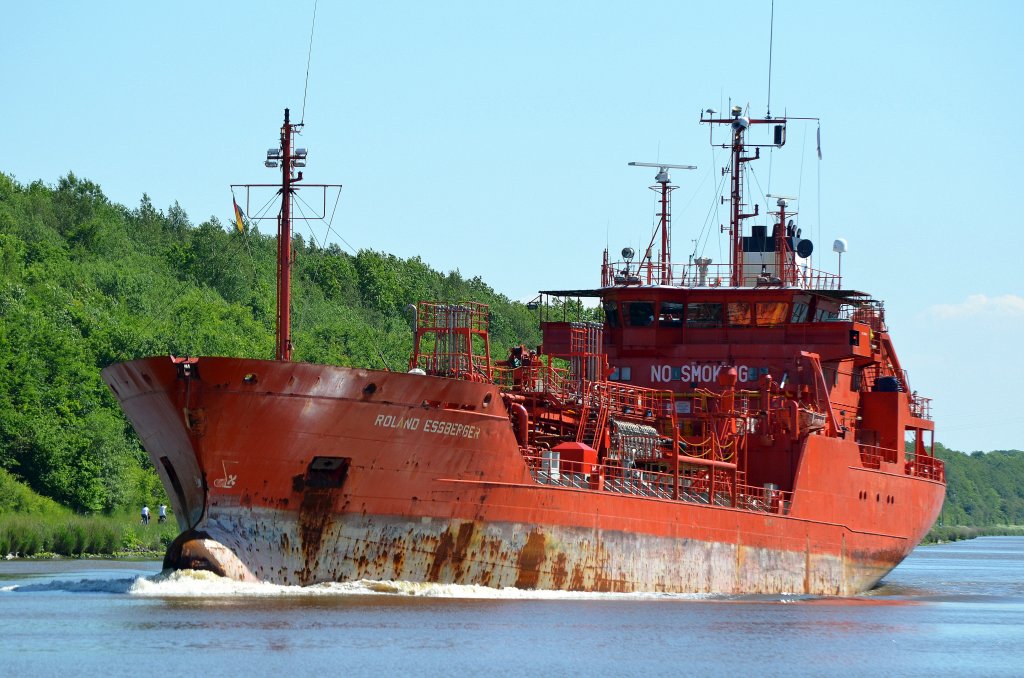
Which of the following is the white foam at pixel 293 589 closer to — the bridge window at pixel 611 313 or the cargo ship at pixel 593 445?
the cargo ship at pixel 593 445

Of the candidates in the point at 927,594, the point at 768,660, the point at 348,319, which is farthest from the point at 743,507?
the point at 348,319

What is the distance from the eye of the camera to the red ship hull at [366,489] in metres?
32.3

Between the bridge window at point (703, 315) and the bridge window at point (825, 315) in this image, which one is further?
the bridge window at point (825, 315)

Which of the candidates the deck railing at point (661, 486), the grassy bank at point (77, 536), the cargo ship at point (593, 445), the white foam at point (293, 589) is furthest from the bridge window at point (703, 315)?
the grassy bank at point (77, 536)

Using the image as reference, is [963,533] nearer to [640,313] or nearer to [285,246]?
[640,313]

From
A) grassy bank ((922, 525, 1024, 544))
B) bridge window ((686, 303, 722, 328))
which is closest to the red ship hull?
bridge window ((686, 303, 722, 328))

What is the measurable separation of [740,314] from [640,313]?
2.76 m

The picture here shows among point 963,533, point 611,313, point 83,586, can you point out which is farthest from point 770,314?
point 963,533

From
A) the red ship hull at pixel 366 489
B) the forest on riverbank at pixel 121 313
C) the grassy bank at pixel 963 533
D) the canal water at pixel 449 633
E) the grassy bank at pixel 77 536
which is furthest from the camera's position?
the grassy bank at pixel 963 533

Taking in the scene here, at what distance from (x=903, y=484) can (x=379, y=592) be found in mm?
22254

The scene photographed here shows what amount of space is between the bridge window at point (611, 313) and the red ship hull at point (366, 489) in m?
8.99

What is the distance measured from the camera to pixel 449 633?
28859mm

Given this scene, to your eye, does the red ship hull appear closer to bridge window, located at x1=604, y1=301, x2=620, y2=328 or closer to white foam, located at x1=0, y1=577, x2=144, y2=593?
white foam, located at x1=0, y1=577, x2=144, y2=593

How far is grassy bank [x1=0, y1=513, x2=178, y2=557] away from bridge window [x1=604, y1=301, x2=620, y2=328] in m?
16.6
